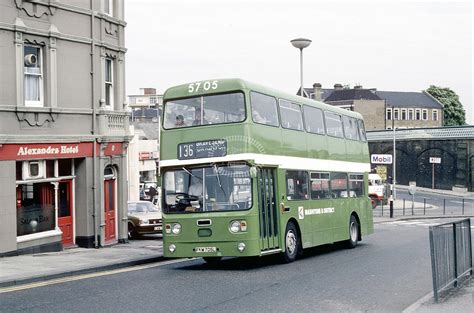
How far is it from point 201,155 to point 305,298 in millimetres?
5511

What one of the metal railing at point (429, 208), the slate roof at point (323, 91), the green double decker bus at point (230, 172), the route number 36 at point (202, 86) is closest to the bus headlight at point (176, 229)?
the green double decker bus at point (230, 172)

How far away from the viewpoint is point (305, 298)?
40.2ft

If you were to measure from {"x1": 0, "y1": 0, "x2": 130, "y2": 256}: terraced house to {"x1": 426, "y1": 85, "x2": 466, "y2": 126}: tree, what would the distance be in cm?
11007

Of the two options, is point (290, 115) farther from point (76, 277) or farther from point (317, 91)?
point (317, 91)

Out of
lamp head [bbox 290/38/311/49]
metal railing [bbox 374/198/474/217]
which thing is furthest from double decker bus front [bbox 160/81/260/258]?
metal railing [bbox 374/198/474/217]

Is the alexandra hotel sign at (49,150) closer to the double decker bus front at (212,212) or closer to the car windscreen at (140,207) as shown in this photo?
the double decker bus front at (212,212)

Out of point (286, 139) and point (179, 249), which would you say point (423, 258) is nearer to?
point (286, 139)

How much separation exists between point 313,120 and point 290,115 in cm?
180

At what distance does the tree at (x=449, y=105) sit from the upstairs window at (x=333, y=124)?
358 ft

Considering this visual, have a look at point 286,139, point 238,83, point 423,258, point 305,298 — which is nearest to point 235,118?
point 238,83

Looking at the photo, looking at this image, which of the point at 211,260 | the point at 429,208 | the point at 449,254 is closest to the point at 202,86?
the point at 211,260

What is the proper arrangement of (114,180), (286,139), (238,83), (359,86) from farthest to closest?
(359,86)
(114,180)
(286,139)
(238,83)

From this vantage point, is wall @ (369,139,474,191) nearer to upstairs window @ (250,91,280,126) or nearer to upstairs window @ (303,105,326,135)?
upstairs window @ (303,105,326,135)

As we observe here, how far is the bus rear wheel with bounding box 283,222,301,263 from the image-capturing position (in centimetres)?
1817
